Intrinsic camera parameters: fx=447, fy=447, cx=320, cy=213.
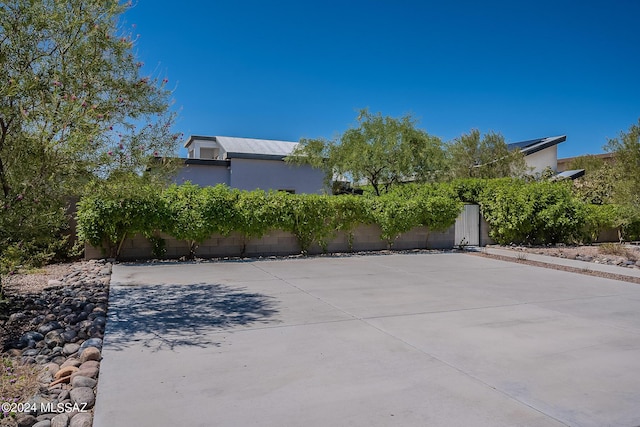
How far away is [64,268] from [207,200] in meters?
3.29

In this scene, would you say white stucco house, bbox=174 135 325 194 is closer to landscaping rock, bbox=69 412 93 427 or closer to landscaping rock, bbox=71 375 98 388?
landscaping rock, bbox=71 375 98 388

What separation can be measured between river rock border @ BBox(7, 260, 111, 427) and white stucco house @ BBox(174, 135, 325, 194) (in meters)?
11.5

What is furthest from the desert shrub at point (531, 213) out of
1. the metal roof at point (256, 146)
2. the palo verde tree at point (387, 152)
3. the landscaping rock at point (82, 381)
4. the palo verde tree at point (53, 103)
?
the landscaping rock at point (82, 381)

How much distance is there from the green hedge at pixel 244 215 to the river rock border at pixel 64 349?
2.75 meters

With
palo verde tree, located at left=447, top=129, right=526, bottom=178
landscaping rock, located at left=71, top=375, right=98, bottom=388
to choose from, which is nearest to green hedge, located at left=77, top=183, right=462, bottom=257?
landscaping rock, located at left=71, top=375, right=98, bottom=388

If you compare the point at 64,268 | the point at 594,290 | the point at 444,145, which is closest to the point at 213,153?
the point at 444,145

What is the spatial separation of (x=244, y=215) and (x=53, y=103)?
6.68 metres

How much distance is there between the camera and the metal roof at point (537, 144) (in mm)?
26541

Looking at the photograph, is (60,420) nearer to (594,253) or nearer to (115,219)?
(115,219)

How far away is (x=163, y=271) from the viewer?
29.4 ft

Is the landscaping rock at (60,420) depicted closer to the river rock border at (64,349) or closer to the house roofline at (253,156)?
the river rock border at (64,349)

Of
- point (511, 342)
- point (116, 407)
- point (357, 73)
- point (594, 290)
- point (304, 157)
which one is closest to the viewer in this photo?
point (116, 407)

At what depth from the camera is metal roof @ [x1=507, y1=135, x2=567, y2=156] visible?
2654cm

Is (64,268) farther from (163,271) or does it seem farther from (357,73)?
(357,73)
